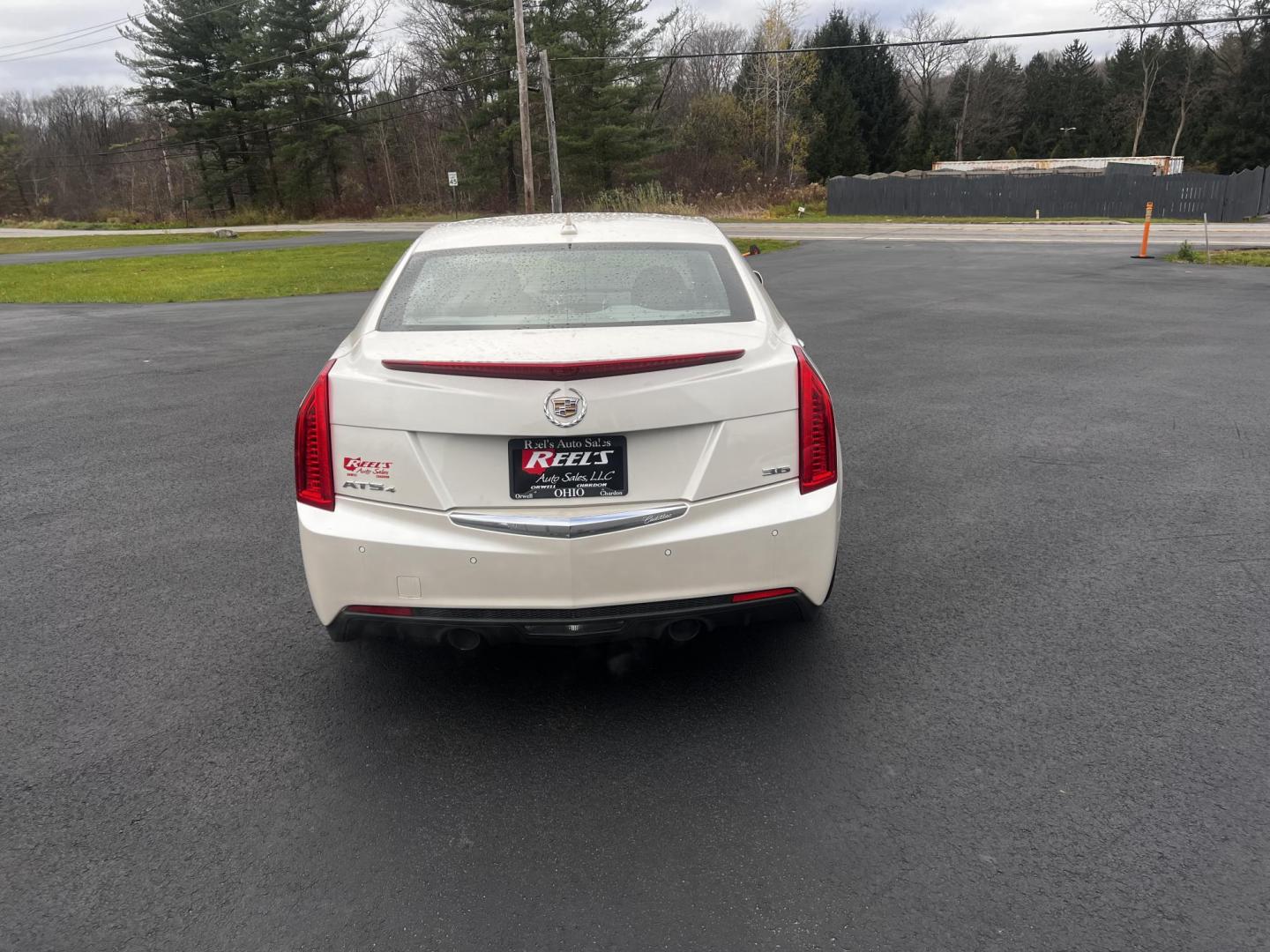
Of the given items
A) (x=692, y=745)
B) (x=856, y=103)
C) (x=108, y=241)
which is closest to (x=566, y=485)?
(x=692, y=745)

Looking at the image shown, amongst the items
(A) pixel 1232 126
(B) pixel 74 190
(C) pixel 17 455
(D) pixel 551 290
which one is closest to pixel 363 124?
(B) pixel 74 190

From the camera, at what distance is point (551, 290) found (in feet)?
11.9

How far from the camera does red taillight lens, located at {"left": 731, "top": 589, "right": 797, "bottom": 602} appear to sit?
309 cm

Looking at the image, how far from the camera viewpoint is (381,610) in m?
3.08

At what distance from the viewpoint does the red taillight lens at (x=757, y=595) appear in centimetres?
309

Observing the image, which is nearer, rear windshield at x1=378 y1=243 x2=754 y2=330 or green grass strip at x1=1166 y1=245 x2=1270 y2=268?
rear windshield at x1=378 y1=243 x2=754 y2=330

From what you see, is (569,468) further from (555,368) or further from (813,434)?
(813,434)

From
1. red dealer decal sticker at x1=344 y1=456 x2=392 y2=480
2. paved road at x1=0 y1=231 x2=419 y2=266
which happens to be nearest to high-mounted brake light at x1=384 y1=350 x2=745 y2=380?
red dealer decal sticker at x1=344 y1=456 x2=392 y2=480

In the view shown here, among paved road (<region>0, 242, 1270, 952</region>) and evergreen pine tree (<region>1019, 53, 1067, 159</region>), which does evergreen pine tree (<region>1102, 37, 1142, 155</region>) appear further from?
paved road (<region>0, 242, 1270, 952</region>)

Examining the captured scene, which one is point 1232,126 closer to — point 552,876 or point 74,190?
point 552,876

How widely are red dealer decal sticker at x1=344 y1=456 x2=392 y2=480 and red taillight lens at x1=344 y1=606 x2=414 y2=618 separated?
421 millimetres

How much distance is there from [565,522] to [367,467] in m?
0.67

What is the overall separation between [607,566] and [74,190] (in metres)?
95.9

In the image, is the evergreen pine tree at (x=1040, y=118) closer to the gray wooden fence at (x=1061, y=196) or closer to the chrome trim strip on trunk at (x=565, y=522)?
the gray wooden fence at (x=1061, y=196)
